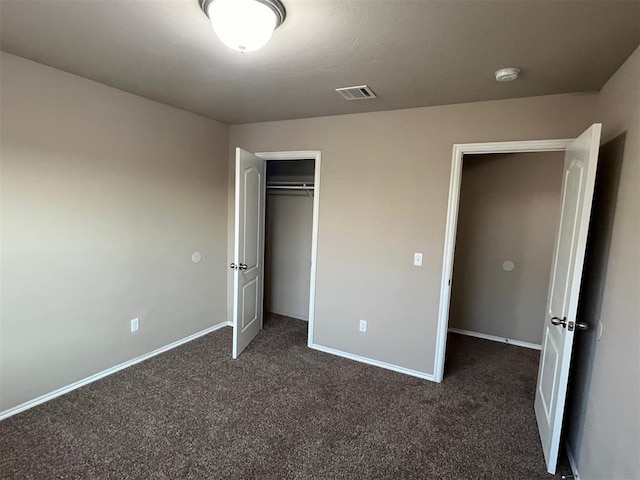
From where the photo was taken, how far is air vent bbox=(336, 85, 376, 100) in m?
2.39

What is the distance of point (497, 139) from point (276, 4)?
1.97m

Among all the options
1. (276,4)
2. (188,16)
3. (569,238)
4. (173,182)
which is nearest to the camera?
(276,4)

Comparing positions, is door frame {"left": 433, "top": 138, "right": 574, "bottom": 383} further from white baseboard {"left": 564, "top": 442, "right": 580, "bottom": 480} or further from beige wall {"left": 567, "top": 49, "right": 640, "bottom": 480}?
white baseboard {"left": 564, "top": 442, "right": 580, "bottom": 480}

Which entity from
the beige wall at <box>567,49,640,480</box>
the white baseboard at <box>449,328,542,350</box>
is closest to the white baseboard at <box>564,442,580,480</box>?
the beige wall at <box>567,49,640,480</box>

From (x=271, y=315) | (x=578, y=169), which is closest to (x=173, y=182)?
(x=271, y=315)

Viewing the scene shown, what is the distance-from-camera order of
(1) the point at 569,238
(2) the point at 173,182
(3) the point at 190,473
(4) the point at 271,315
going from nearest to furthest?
(3) the point at 190,473
(1) the point at 569,238
(2) the point at 173,182
(4) the point at 271,315

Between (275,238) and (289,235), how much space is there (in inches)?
9.0

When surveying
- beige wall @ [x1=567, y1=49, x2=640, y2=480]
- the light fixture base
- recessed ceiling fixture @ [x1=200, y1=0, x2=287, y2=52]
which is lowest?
beige wall @ [x1=567, y1=49, x2=640, y2=480]

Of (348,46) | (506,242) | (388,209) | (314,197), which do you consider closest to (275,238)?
(314,197)

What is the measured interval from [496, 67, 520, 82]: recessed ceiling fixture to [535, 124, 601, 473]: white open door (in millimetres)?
524

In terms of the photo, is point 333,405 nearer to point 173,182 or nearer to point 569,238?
point 569,238

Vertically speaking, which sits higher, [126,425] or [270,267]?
[270,267]

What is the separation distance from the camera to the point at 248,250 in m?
3.38

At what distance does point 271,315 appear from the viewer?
4.48m
